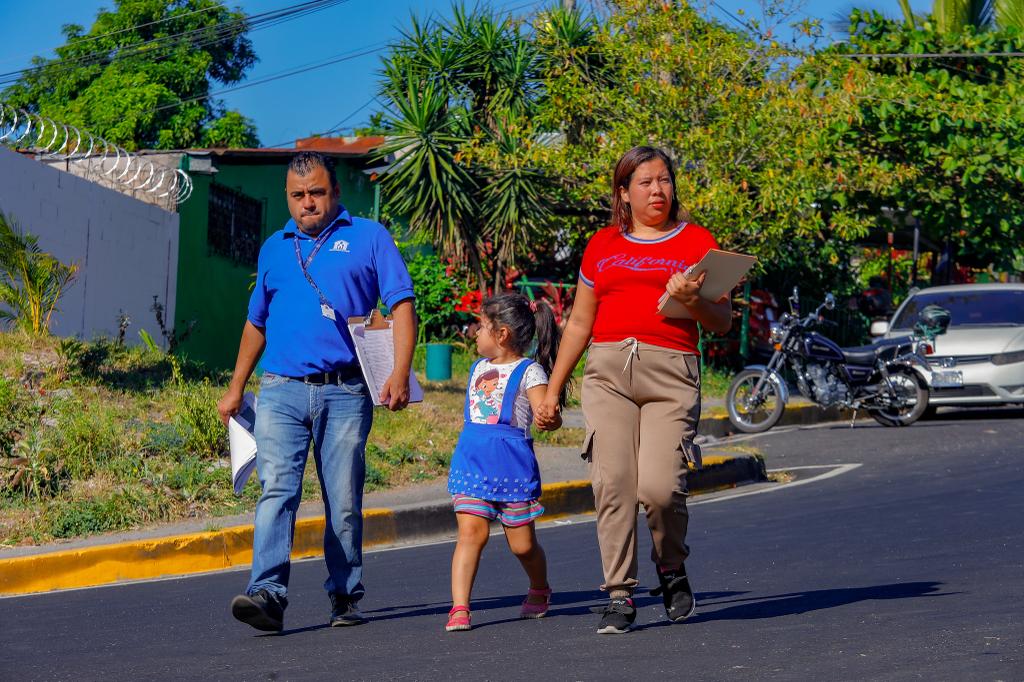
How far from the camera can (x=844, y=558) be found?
7602 mm

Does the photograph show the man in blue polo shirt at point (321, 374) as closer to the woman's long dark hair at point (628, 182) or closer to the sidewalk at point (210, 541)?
the woman's long dark hair at point (628, 182)

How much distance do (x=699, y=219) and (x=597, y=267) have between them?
1199cm

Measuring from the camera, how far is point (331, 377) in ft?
18.9

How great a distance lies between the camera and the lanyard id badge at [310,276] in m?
5.73

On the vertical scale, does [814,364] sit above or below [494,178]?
below

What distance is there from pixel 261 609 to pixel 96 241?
1086 cm

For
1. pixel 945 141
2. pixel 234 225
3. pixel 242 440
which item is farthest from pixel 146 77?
pixel 242 440

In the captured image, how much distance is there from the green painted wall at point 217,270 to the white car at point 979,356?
860 centimetres

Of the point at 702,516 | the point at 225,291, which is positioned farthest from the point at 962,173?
the point at 702,516

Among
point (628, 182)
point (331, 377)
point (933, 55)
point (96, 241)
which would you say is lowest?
point (331, 377)

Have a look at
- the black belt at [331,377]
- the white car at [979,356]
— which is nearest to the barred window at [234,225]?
the white car at [979,356]

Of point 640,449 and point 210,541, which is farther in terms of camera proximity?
point 210,541

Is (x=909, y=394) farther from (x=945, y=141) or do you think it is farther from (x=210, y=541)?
(x=210, y=541)

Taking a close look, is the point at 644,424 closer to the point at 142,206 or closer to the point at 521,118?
the point at 142,206
